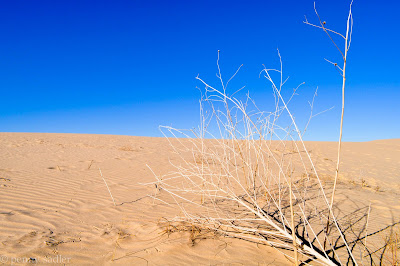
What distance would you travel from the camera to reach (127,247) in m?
2.42

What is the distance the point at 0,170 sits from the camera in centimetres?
593

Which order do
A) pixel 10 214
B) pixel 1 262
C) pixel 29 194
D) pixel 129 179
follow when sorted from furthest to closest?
pixel 129 179
pixel 29 194
pixel 10 214
pixel 1 262

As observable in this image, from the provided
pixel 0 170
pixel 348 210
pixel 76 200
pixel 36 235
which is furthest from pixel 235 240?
pixel 0 170

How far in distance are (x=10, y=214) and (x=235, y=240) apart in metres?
2.98

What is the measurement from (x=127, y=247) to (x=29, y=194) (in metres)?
2.86

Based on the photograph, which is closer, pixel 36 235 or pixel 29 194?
pixel 36 235

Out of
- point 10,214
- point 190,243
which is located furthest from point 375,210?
point 10,214

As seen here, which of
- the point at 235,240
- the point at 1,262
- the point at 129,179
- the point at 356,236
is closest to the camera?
the point at 1,262

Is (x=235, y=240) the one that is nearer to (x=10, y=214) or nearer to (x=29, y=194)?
(x=10, y=214)

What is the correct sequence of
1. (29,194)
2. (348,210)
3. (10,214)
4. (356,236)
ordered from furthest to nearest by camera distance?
(29,194), (348,210), (10,214), (356,236)

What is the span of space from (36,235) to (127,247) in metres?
1.06

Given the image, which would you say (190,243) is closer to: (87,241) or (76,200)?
(87,241)

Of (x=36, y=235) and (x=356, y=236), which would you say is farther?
(x=356, y=236)

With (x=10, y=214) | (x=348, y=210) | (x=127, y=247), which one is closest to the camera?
(x=127, y=247)
